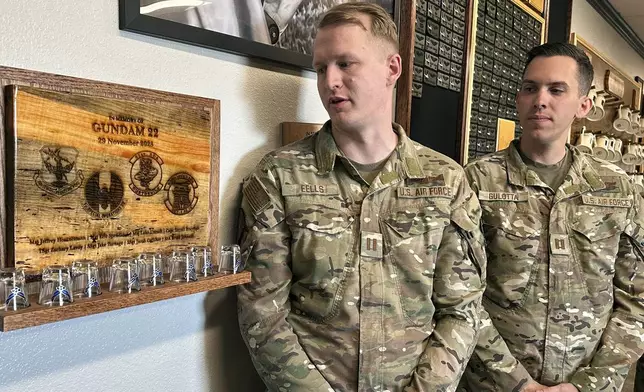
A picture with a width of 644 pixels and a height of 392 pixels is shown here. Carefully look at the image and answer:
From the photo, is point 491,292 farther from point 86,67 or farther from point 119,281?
point 86,67

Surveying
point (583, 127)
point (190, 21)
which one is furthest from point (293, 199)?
point (583, 127)

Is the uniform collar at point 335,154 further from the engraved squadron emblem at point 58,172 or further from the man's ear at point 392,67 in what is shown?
the engraved squadron emblem at point 58,172

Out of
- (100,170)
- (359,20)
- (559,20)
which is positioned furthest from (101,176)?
(559,20)

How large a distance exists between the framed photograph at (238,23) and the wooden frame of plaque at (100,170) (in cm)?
13

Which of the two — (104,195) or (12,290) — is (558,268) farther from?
(12,290)

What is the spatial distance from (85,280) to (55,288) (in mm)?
60

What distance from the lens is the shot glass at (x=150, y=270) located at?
3.07 feet

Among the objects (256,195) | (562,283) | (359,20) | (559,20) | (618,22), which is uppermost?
(618,22)

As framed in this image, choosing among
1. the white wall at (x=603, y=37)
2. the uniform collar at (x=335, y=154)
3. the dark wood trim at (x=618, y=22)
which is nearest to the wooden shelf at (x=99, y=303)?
the uniform collar at (x=335, y=154)

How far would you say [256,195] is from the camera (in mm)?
1154

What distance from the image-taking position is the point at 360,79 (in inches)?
45.6

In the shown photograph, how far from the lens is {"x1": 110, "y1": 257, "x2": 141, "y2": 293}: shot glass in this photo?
2.90ft

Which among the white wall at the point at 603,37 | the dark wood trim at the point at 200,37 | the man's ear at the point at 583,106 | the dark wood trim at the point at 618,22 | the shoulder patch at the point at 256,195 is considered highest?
the dark wood trim at the point at 618,22

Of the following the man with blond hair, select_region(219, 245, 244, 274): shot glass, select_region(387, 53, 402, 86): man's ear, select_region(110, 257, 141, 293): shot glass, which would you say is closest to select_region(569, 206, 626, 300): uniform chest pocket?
the man with blond hair
